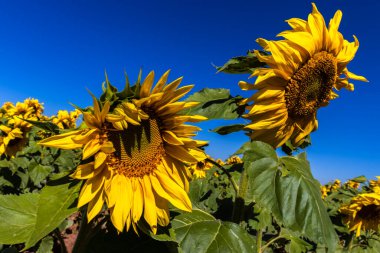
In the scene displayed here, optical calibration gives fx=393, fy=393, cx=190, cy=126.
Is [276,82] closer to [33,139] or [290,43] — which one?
[290,43]

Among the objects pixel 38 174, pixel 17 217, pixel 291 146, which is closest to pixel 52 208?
pixel 17 217

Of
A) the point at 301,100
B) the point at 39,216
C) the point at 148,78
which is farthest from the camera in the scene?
the point at 301,100

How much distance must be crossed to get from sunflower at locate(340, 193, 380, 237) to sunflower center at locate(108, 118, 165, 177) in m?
3.42

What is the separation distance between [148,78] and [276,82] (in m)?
1.22

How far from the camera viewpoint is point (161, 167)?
1877mm

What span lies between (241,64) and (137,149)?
0.88 metres

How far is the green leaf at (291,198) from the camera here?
1.93m

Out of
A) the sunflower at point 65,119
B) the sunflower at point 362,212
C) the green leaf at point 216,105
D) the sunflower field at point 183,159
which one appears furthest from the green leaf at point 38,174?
the green leaf at point 216,105

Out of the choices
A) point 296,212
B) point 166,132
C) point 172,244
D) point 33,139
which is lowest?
point 172,244

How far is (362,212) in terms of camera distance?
186 inches

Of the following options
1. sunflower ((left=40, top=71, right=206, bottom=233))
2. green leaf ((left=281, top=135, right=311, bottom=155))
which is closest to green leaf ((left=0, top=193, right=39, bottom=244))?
sunflower ((left=40, top=71, right=206, bottom=233))

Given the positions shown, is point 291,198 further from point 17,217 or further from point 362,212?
point 362,212

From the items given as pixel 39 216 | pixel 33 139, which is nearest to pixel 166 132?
pixel 39 216

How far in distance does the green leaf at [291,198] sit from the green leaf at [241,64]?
0.58 meters
